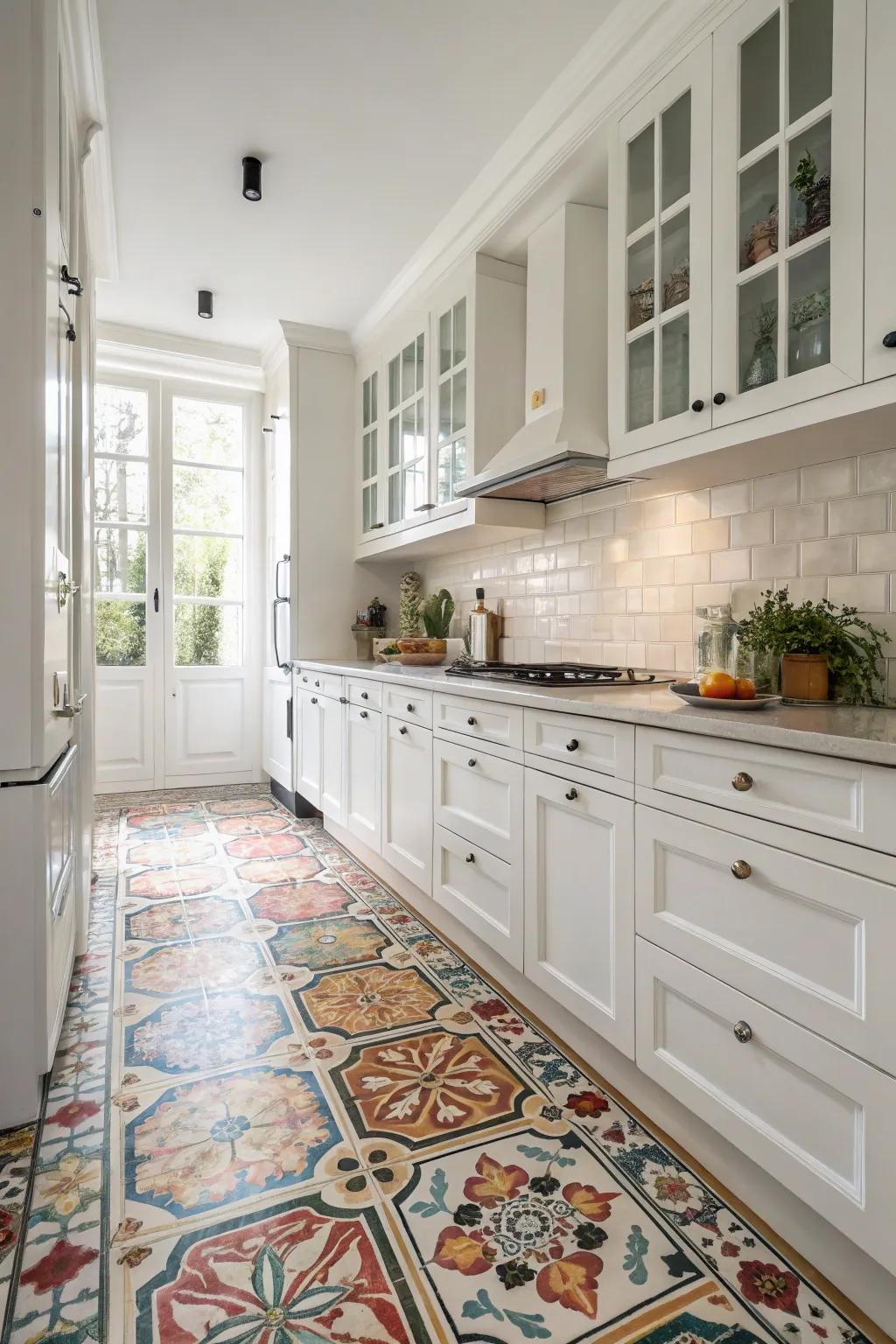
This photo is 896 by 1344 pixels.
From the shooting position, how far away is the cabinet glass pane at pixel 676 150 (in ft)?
6.14

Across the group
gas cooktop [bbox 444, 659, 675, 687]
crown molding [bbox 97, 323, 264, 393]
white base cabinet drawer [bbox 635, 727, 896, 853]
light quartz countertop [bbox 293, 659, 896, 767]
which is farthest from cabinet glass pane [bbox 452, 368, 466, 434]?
crown molding [bbox 97, 323, 264, 393]

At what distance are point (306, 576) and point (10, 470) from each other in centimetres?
276

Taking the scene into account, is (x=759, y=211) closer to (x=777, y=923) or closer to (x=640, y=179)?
(x=640, y=179)

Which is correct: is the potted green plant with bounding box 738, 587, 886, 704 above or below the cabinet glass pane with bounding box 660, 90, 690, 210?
below

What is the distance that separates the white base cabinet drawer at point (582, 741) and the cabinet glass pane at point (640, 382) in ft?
2.91

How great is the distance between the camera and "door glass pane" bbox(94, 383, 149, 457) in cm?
463

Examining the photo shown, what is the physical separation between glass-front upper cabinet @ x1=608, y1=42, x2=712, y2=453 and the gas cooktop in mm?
657

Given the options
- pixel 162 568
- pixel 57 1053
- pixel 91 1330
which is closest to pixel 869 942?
pixel 91 1330

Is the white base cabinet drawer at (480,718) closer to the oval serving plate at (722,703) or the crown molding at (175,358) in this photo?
the oval serving plate at (722,703)

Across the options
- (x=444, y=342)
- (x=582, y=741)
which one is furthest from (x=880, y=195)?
(x=444, y=342)

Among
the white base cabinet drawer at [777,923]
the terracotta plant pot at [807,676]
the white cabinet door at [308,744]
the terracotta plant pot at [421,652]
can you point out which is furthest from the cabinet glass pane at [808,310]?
the white cabinet door at [308,744]

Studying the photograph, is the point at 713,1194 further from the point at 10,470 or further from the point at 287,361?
the point at 287,361

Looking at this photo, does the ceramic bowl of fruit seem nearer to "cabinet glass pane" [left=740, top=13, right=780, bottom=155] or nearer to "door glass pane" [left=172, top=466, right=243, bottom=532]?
"cabinet glass pane" [left=740, top=13, right=780, bottom=155]

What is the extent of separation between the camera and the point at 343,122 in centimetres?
248
